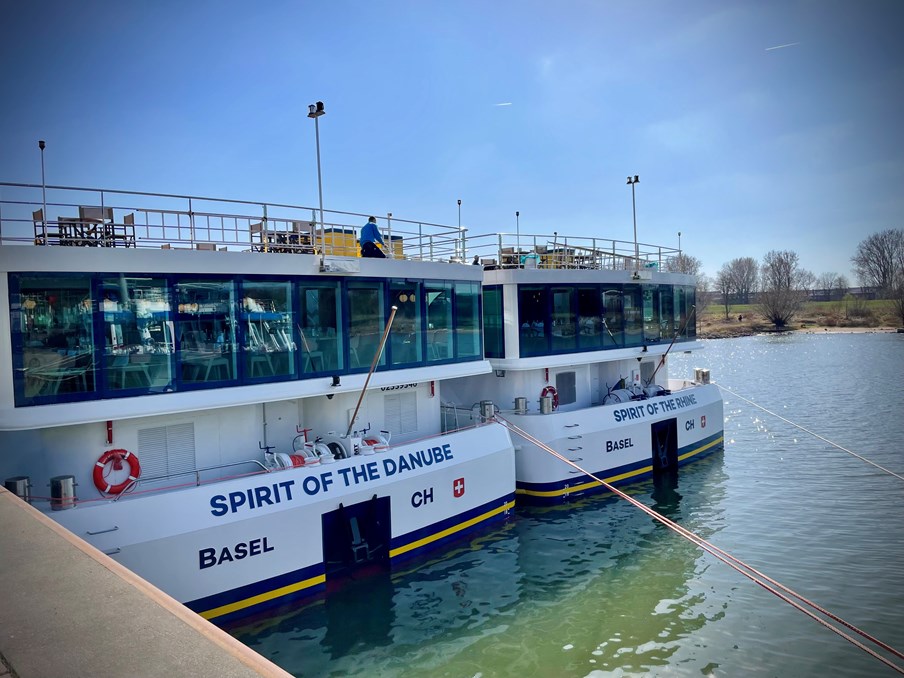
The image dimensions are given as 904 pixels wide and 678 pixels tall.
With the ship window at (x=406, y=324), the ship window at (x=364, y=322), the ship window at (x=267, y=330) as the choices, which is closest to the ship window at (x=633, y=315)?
the ship window at (x=406, y=324)

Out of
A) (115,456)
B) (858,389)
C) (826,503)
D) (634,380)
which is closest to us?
(115,456)

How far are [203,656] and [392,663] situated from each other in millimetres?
5425

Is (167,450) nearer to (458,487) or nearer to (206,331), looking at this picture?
(206,331)

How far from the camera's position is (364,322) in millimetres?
12383

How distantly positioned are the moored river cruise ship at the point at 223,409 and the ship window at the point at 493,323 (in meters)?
3.56

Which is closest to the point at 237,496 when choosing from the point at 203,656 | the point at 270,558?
the point at 270,558

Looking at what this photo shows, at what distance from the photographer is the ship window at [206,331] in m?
10.0

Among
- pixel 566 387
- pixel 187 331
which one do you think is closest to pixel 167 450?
pixel 187 331

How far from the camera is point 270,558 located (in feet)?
32.8

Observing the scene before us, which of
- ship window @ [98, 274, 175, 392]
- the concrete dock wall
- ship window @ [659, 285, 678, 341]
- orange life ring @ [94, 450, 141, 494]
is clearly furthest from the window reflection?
ship window @ [659, 285, 678, 341]

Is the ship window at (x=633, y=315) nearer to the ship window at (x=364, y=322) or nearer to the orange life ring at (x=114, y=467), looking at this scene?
the ship window at (x=364, y=322)

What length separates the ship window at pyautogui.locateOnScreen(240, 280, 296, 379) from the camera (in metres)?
10.7

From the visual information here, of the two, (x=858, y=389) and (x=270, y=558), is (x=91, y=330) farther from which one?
(x=858, y=389)

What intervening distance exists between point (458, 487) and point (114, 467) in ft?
20.1
